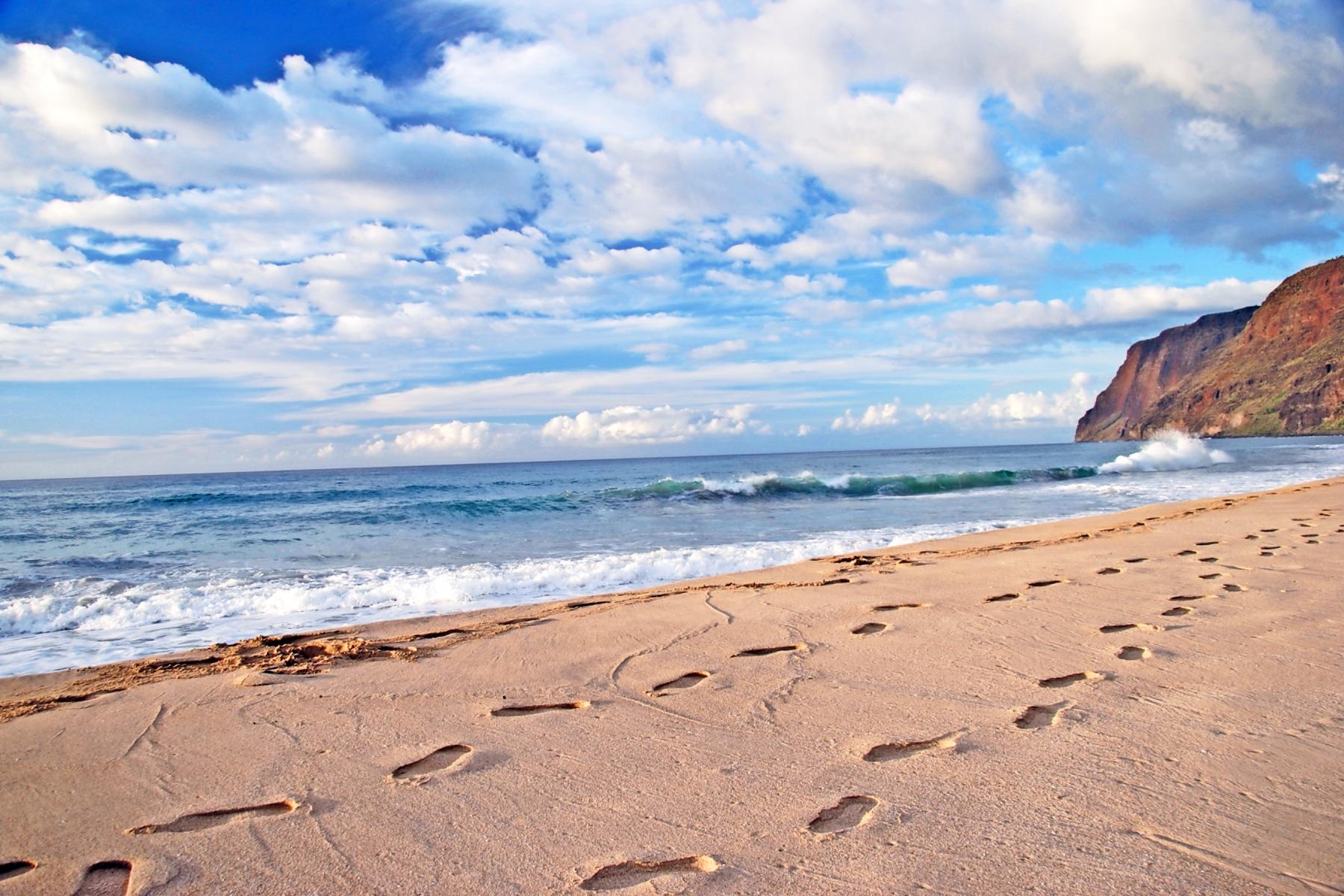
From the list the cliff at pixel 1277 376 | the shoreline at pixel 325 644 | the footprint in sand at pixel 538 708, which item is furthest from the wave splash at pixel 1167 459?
the cliff at pixel 1277 376

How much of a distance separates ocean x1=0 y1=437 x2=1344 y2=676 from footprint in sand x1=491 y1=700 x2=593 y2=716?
164 inches

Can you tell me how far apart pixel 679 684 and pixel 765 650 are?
789mm

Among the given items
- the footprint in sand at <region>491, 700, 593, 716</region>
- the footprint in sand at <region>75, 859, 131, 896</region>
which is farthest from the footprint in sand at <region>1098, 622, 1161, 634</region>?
the footprint in sand at <region>75, 859, 131, 896</region>

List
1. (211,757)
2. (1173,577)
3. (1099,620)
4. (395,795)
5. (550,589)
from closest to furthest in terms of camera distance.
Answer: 1. (395,795)
2. (211,757)
3. (1099,620)
4. (1173,577)
5. (550,589)

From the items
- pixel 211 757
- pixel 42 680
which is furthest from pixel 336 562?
pixel 211 757

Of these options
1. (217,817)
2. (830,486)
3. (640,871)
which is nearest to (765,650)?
(640,871)

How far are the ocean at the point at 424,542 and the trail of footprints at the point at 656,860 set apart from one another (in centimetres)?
425

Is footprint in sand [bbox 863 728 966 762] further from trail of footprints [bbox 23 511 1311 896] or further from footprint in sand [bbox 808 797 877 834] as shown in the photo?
footprint in sand [bbox 808 797 877 834]

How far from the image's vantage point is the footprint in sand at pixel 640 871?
201 centimetres

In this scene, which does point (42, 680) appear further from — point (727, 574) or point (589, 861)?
point (727, 574)

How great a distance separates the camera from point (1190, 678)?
3541 mm

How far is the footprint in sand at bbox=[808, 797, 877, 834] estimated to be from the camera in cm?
225

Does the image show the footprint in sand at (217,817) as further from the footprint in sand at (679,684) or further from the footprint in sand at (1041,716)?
the footprint in sand at (1041,716)

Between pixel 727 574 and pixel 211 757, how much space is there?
6016mm
